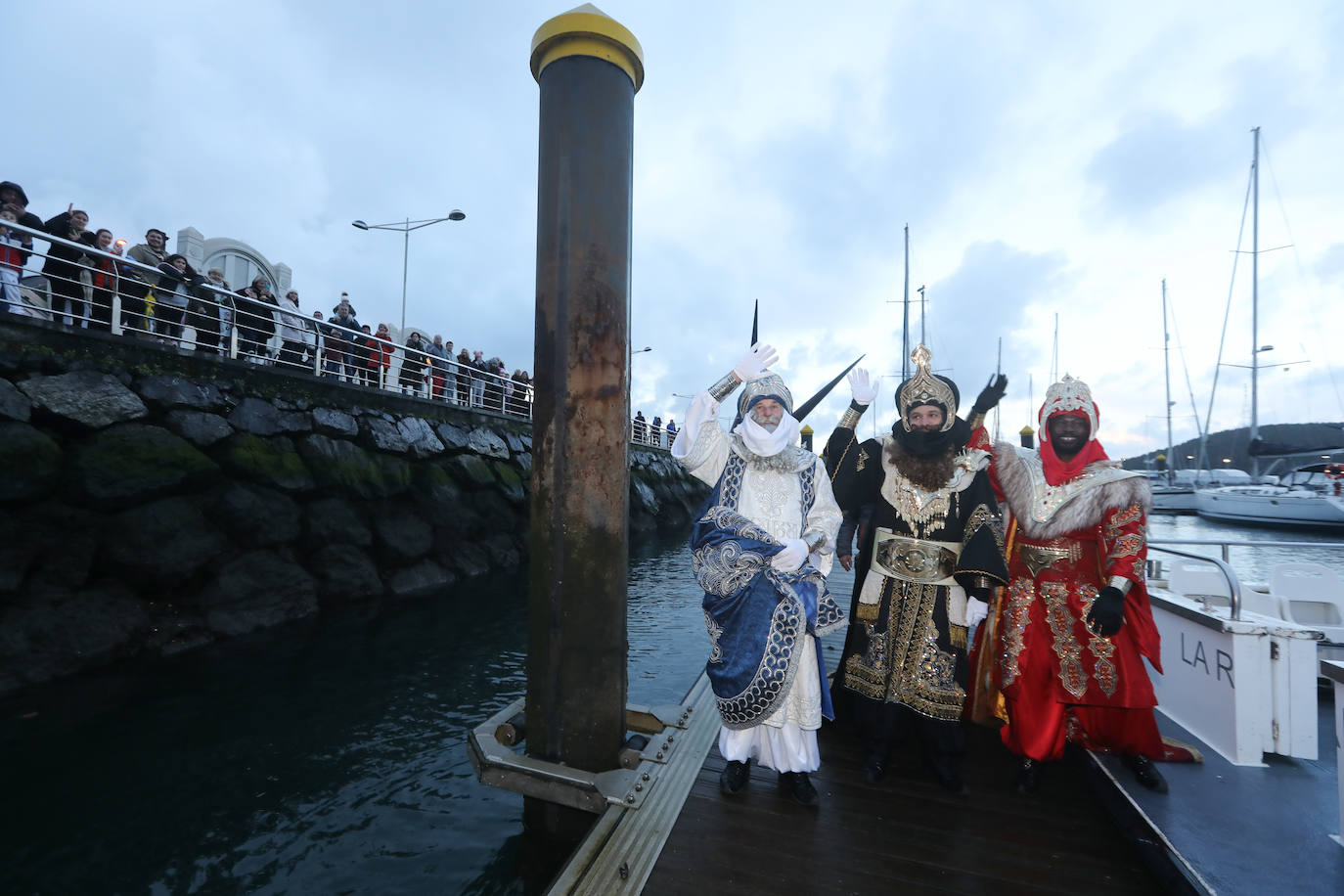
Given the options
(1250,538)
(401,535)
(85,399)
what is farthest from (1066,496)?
(1250,538)

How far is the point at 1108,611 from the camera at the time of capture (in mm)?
2818

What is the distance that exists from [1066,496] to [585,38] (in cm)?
324

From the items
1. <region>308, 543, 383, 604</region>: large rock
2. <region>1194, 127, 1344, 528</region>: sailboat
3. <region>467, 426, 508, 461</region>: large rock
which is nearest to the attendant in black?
<region>308, 543, 383, 604</region>: large rock

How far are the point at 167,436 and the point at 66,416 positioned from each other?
894 millimetres

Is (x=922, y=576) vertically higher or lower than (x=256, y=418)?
lower

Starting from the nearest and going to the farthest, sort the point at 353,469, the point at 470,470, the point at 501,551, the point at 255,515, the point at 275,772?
the point at 275,772, the point at 255,515, the point at 353,469, the point at 501,551, the point at 470,470

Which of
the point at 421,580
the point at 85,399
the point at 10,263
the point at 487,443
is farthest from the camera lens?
the point at 487,443

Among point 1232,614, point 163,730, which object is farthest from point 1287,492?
point 163,730

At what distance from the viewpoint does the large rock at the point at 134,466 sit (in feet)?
20.5

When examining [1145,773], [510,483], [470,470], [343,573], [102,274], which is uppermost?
[102,274]

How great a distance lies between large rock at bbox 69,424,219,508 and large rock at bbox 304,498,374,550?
4.93 ft

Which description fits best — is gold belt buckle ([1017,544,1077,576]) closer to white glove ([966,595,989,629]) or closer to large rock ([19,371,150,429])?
white glove ([966,595,989,629])

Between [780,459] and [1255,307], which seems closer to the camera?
[780,459]

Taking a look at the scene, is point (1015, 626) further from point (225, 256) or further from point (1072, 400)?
point (225, 256)
